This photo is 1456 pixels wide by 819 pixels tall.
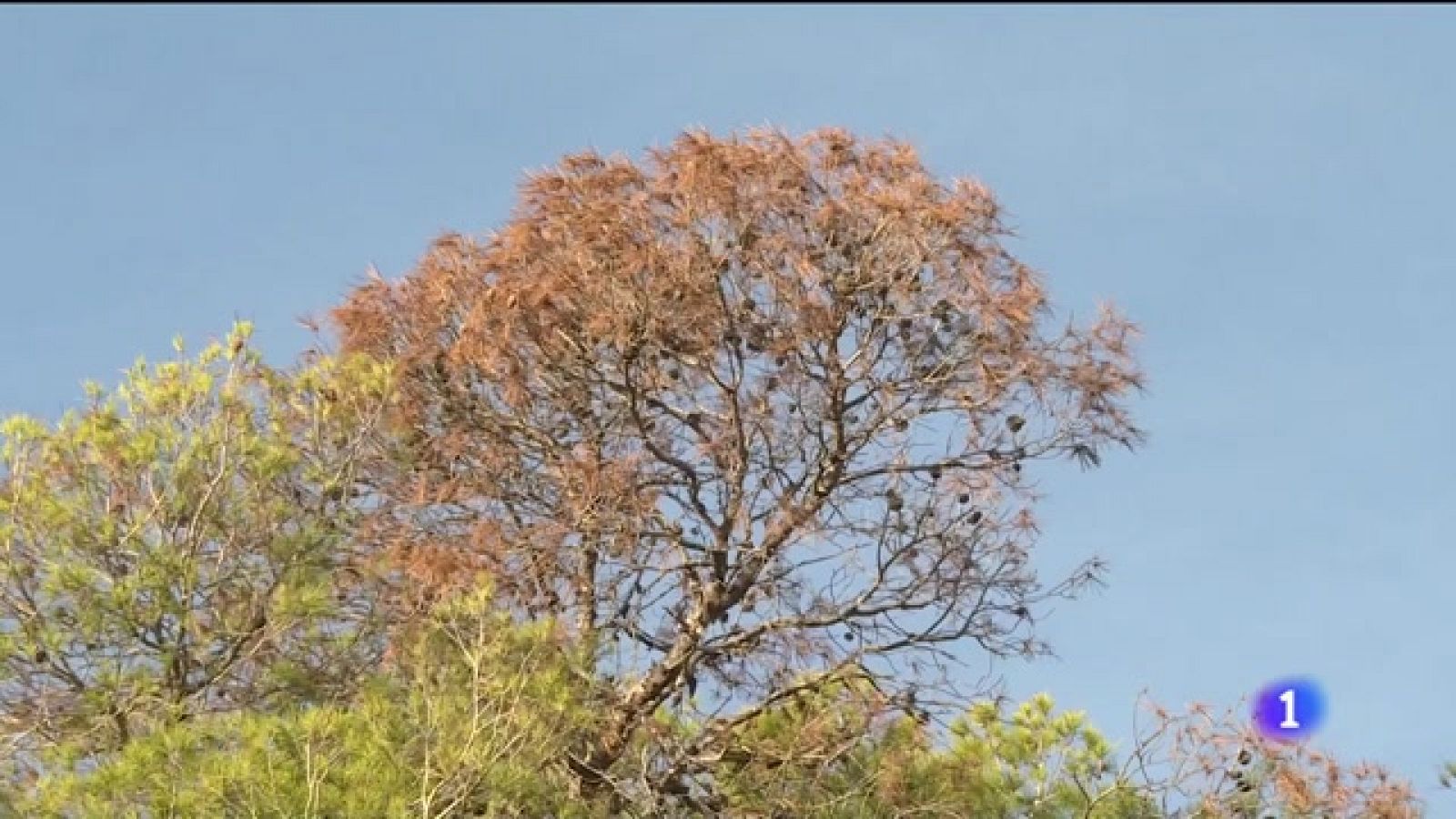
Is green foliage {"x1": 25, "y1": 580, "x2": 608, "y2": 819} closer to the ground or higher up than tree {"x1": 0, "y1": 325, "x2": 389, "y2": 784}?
closer to the ground

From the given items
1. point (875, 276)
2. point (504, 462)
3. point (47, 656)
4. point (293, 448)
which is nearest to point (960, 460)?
point (875, 276)

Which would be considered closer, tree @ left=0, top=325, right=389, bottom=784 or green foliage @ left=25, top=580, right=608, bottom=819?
green foliage @ left=25, top=580, right=608, bottom=819

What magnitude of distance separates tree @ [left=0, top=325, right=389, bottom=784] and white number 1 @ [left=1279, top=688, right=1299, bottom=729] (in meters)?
4.97

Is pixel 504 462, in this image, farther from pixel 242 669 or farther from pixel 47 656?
pixel 47 656

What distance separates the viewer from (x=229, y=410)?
1099cm

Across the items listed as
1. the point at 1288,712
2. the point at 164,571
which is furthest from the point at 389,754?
the point at 1288,712

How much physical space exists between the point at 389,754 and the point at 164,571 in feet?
6.99

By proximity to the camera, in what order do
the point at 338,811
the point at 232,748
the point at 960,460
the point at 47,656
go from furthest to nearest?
1. the point at 960,460
2. the point at 47,656
3. the point at 232,748
4. the point at 338,811

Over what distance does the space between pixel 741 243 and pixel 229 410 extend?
2.83m

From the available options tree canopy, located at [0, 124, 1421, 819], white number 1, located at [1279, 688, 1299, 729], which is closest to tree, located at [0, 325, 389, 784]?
tree canopy, located at [0, 124, 1421, 819]

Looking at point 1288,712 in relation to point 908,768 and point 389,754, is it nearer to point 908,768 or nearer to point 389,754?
point 908,768

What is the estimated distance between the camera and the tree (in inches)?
418

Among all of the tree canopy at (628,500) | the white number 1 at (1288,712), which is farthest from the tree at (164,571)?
the white number 1 at (1288,712)

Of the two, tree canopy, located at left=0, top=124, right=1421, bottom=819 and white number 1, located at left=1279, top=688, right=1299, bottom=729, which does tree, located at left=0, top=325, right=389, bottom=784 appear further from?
white number 1, located at left=1279, top=688, right=1299, bottom=729
